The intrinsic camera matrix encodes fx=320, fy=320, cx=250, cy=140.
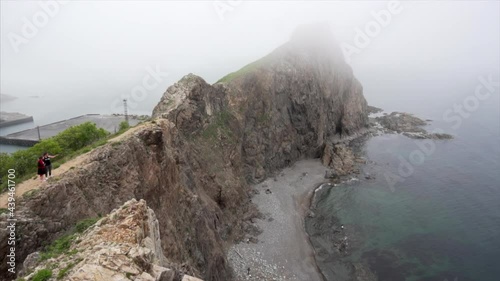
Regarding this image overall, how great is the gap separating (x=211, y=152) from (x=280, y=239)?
18.7 meters

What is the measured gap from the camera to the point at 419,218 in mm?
59875

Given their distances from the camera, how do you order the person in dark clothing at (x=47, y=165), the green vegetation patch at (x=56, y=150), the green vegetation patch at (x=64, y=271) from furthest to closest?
the green vegetation patch at (x=56, y=150) → the person in dark clothing at (x=47, y=165) → the green vegetation patch at (x=64, y=271)

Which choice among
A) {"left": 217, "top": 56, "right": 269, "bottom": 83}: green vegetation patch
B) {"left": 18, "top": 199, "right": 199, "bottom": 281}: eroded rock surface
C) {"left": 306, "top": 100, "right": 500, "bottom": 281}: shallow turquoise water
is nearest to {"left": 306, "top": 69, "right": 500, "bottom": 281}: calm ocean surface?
{"left": 306, "top": 100, "right": 500, "bottom": 281}: shallow turquoise water

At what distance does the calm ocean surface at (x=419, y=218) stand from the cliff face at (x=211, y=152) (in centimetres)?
1423

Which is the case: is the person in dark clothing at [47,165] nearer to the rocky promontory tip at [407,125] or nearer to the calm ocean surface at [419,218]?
→ the calm ocean surface at [419,218]

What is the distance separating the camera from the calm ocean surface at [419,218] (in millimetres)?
47781

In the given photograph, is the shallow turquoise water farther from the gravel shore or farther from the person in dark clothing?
the person in dark clothing

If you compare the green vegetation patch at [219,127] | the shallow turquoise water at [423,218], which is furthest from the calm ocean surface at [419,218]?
the green vegetation patch at [219,127]

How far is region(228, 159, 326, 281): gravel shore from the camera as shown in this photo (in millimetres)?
45844

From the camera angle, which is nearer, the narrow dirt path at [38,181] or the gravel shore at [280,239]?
the narrow dirt path at [38,181]

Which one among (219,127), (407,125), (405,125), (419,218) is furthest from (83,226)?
(407,125)

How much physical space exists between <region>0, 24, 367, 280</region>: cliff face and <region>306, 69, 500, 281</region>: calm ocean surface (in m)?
14.2

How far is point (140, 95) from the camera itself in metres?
162

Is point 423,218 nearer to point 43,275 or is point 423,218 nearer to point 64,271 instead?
point 64,271
